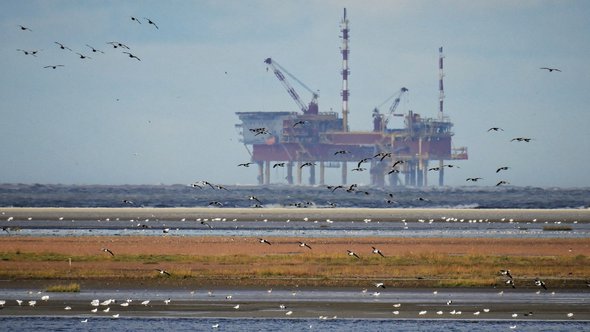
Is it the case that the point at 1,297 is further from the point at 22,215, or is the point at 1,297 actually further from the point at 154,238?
the point at 22,215

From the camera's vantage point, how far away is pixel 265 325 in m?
37.5

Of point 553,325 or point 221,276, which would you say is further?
point 221,276

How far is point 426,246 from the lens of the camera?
71000mm

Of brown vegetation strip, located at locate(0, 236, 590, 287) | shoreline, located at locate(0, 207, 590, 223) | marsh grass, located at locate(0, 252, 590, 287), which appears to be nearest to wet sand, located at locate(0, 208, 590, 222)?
shoreline, located at locate(0, 207, 590, 223)

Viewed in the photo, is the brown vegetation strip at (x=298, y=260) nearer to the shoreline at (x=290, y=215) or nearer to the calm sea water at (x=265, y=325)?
the calm sea water at (x=265, y=325)

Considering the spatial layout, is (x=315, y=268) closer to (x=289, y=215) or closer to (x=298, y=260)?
A: (x=298, y=260)

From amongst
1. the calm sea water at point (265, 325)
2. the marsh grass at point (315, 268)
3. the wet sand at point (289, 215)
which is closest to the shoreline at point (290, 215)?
the wet sand at point (289, 215)

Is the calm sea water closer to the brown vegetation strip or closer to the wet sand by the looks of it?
the brown vegetation strip

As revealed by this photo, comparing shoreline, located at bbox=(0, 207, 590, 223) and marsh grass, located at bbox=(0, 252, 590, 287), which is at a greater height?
shoreline, located at bbox=(0, 207, 590, 223)

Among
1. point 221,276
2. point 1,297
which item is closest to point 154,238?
point 221,276

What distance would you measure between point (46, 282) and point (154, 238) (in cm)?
2731

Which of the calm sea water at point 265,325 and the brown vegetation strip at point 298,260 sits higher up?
the brown vegetation strip at point 298,260

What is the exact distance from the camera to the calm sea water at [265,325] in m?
36.6

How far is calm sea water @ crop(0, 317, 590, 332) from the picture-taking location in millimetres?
36594
